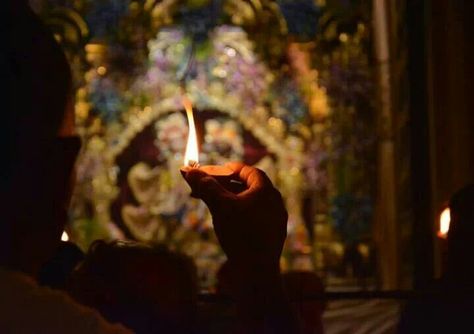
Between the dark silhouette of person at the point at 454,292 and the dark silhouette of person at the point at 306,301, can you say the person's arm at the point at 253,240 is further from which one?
the dark silhouette of person at the point at 454,292

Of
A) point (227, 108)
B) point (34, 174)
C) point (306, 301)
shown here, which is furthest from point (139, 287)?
point (227, 108)

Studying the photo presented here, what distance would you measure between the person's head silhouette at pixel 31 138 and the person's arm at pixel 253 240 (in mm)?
225

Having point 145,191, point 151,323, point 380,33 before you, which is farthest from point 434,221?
point 151,323

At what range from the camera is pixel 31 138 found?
30.5 inches

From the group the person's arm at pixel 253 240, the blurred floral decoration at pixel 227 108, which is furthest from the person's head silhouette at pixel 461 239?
the blurred floral decoration at pixel 227 108

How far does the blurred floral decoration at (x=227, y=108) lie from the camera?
16.6 feet

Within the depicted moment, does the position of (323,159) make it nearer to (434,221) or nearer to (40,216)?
(434,221)

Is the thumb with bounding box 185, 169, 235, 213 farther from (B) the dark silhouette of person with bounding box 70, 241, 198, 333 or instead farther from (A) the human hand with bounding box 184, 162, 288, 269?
(B) the dark silhouette of person with bounding box 70, 241, 198, 333

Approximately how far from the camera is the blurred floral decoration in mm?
5066

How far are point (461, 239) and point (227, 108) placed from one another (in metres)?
3.36

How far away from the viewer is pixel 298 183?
5098 mm

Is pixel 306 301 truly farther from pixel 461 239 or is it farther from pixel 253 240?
pixel 253 240

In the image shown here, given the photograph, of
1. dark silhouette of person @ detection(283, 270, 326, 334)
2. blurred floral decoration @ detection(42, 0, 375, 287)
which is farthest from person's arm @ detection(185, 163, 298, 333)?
blurred floral decoration @ detection(42, 0, 375, 287)

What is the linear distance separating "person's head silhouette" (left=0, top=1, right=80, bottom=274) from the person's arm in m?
0.22
